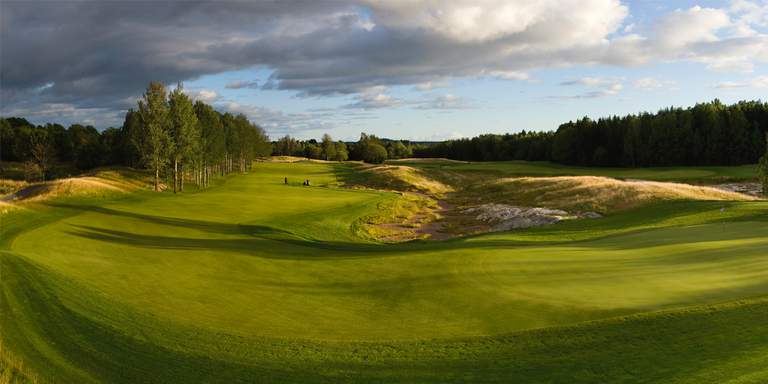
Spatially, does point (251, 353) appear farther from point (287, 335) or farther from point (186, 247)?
point (186, 247)

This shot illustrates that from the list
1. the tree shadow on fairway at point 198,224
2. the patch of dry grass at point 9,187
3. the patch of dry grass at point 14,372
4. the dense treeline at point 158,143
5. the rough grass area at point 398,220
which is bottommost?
the rough grass area at point 398,220

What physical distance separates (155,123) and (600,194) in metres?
50.1

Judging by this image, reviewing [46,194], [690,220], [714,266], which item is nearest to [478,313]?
[714,266]

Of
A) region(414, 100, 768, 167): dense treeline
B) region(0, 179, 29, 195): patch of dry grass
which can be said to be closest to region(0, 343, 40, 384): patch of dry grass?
region(0, 179, 29, 195): patch of dry grass

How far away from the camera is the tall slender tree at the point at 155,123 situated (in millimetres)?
55375

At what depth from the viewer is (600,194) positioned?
5112 cm

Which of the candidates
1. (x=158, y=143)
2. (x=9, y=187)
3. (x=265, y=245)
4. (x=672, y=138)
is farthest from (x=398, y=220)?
(x=672, y=138)

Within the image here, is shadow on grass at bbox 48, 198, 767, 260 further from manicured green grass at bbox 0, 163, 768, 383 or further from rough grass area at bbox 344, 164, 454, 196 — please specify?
rough grass area at bbox 344, 164, 454, 196

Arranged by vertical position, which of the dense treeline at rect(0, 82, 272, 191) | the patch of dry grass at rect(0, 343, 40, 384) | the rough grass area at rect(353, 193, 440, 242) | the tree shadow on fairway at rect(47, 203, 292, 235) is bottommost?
the rough grass area at rect(353, 193, 440, 242)

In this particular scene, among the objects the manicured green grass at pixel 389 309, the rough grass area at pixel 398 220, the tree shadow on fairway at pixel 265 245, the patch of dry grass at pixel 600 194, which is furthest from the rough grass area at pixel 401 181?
the manicured green grass at pixel 389 309

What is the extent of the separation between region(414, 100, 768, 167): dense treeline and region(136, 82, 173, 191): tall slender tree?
109020 mm

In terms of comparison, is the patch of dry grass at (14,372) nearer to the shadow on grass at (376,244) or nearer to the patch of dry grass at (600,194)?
the shadow on grass at (376,244)

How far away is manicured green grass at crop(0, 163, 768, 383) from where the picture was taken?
32.9 ft

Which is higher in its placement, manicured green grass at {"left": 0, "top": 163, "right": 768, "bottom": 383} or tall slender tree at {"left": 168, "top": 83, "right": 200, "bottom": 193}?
tall slender tree at {"left": 168, "top": 83, "right": 200, "bottom": 193}
